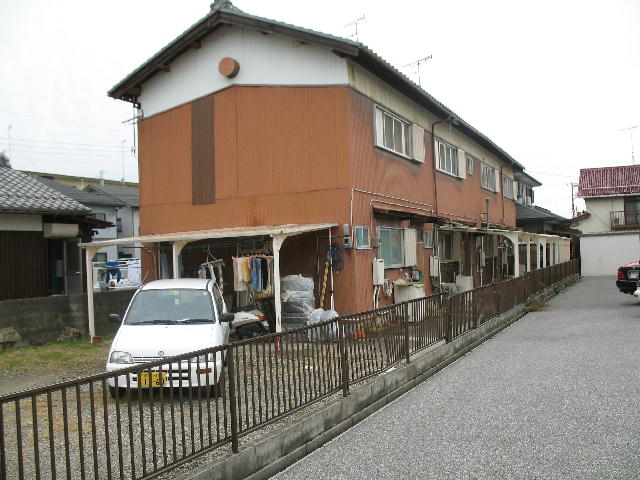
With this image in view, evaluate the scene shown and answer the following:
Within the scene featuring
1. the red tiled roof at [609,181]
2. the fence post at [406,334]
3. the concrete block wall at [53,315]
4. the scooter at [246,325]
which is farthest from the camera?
the red tiled roof at [609,181]

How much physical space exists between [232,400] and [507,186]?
27.6m

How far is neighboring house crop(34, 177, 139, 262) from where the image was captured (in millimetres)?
35156

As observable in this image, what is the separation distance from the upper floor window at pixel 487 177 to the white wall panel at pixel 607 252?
42.3 ft

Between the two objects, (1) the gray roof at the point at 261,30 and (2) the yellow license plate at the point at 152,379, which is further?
(1) the gray roof at the point at 261,30

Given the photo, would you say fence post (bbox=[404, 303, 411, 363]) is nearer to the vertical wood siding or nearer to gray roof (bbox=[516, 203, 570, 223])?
the vertical wood siding

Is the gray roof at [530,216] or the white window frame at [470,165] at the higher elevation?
the white window frame at [470,165]

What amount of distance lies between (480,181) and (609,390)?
58.6 ft

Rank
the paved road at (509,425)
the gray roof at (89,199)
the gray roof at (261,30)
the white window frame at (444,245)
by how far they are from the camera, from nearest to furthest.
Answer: the paved road at (509,425) → the gray roof at (261,30) → the white window frame at (444,245) → the gray roof at (89,199)

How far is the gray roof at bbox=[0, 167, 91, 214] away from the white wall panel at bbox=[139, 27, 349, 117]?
362 centimetres

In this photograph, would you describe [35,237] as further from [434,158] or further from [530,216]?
[530,216]

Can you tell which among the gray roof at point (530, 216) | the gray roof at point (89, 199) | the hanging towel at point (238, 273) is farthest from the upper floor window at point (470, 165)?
the gray roof at point (89, 199)

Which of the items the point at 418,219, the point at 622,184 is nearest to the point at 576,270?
the point at 622,184

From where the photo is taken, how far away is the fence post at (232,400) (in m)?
4.98

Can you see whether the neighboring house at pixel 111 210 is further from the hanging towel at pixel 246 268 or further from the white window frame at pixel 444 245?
the hanging towel at pixel 246 268
